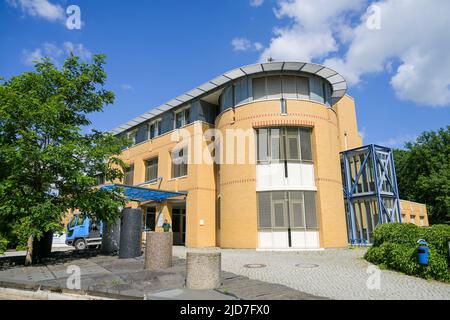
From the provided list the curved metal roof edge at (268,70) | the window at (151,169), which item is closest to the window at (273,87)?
the curved metal roof edge at (268,70)

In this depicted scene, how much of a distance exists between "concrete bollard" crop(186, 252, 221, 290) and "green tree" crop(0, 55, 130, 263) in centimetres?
621

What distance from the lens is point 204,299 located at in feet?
21.0

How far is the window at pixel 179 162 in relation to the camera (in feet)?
77.9

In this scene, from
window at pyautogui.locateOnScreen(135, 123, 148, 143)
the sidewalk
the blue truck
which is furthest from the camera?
window at pyautogui.locateOnScreen(135, 123, 148, 143)

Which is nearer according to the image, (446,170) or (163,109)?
(163,109)

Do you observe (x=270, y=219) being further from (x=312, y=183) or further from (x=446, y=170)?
(x=446, y=170)

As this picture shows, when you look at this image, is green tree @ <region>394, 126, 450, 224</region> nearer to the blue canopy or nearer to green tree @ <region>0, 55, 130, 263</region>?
the blue canopy

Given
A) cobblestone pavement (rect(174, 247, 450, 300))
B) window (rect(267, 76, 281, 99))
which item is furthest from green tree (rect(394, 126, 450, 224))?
cobblestone pavement (rect(174, 247, 450, 300))

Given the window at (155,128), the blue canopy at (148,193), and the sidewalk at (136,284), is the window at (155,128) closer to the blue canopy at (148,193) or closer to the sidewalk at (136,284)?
the blue canopy at (148,193)

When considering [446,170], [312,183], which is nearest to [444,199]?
[446,170]

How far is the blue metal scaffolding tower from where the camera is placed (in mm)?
22109

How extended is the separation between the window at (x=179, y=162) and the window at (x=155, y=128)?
3817mm
